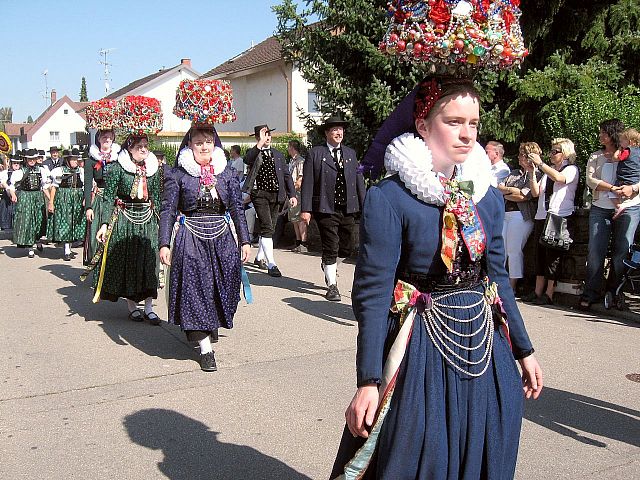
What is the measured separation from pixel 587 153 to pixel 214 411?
6.41 metres

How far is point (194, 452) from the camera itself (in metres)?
4.51

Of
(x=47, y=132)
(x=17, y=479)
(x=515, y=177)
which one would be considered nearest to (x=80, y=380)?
(x=17, y=479)

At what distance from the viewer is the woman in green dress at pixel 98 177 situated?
8562mm

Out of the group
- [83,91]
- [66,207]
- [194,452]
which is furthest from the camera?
[83,91]

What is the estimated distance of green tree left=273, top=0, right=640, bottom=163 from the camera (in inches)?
442

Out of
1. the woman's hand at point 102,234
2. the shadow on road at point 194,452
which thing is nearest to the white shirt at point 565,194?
the woman's hand at point 102,234

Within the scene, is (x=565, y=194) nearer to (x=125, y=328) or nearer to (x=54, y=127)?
(x=125, y=328)

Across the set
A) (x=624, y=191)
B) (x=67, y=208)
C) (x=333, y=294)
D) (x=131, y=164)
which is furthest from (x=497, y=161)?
(x=67, y=208)

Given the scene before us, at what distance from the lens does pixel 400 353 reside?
2.72 m

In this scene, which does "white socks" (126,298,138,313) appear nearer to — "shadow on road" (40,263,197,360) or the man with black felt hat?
"shadow on road" (40,263,197,360)

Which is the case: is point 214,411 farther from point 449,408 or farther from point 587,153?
point 587,153

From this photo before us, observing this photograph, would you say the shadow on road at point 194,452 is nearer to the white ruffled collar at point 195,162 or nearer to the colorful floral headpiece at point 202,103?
the white ruffled collar at point 195,162

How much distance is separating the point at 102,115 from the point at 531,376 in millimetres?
6749

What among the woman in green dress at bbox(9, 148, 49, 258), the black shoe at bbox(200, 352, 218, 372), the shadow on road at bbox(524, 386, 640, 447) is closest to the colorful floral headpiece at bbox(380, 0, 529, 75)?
the shadow on road at bbox(524, 386, 640, 447)
